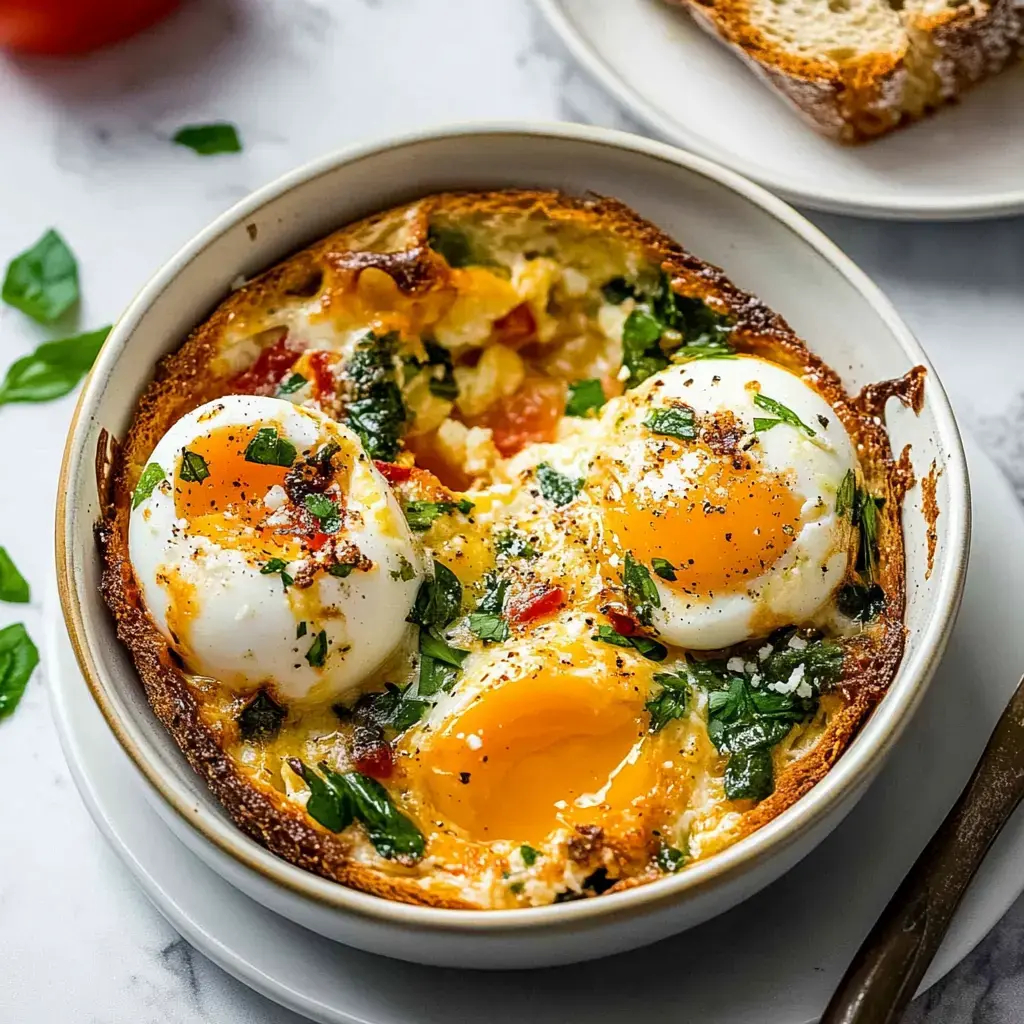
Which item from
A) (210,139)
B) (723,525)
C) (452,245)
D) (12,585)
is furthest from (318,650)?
(210,139)

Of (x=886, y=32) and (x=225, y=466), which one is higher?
(x=886, y=32)

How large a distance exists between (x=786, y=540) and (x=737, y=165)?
4.03ft

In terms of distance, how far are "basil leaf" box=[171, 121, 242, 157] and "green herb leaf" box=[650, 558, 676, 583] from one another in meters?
1.88

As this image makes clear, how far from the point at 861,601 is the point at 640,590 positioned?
0.46 metres

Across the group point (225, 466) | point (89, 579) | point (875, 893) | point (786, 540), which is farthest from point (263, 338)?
point (875, 893)

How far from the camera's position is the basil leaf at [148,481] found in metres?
2.54

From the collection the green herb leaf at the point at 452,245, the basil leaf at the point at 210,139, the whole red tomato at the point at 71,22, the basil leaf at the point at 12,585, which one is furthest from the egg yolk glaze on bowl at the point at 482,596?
the whole red tomato at the point at 71,22

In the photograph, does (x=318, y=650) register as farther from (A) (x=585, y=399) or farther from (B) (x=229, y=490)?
(A) (x=585, y=399)

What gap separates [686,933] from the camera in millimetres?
2645

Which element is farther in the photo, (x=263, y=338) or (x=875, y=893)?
(x=263, y=338)

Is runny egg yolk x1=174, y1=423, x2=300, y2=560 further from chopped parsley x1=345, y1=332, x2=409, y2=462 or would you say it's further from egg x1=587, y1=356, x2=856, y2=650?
egg x1=587, y1=356, x2=856, y2=650

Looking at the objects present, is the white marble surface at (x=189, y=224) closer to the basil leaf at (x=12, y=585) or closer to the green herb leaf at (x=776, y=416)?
the basil leaf at (x=12, y=585)

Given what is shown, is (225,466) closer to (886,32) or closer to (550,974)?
(550,974)

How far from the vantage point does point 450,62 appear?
3.86 metres
